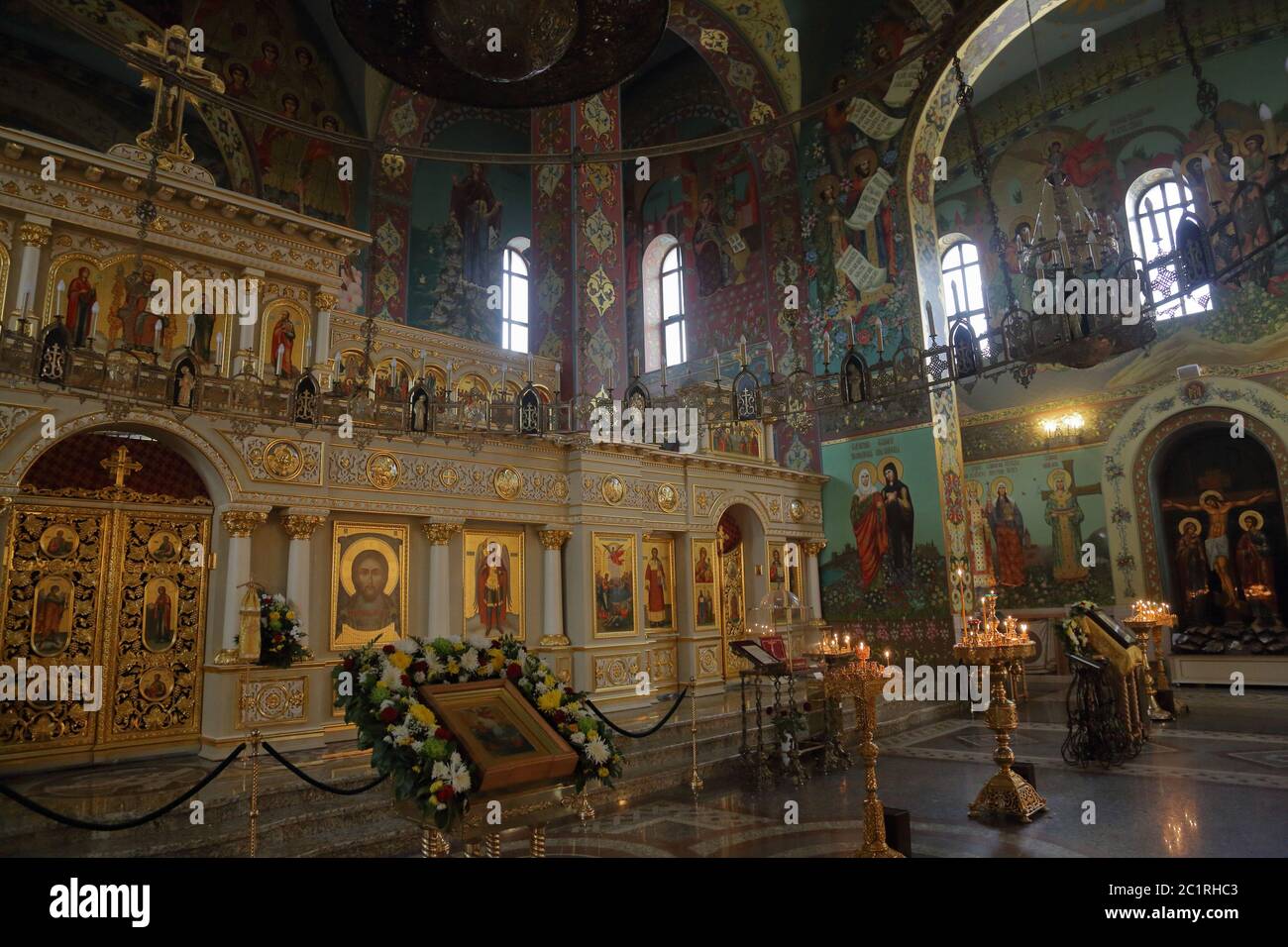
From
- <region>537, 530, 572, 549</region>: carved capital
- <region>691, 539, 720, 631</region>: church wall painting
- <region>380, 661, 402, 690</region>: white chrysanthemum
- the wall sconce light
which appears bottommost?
<region>380, 661, 402, 690</region>: white chrysanthemum

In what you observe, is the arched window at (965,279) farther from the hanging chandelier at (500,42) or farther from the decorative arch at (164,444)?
the hanging chandelier at (500,42)

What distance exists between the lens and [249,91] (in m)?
12.5

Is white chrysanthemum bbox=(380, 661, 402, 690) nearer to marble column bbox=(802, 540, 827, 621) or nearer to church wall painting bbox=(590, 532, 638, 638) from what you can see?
church wall painting bbox=(590, 532, 638, 638)

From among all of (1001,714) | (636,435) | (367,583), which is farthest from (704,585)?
(1001,714)

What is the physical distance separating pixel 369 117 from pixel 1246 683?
62.2ft

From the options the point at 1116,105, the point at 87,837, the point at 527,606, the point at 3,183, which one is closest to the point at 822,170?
the point at 1116,105

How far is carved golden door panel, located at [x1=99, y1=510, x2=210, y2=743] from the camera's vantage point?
7.70 m

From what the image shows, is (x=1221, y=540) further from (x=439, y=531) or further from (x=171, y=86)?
(x=171, y=86)

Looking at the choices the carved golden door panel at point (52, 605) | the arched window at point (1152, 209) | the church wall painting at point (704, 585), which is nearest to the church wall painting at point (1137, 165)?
the arched window at point (1152, 209)

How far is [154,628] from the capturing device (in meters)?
7.95

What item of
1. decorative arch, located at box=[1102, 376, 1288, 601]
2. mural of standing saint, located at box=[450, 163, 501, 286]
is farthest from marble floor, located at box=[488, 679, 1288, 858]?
mural of standing saint, located at box=[450, 163, 501, 286]

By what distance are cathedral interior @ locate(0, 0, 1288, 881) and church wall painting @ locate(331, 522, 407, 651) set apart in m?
0.06

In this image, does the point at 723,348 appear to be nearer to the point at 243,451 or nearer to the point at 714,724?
the point at 714,724

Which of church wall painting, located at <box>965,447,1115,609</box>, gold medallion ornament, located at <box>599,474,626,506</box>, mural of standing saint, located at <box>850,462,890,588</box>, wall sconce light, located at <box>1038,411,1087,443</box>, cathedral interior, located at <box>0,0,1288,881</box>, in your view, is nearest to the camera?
cathedral interior, located at <box>0,0,1288,881</box>
